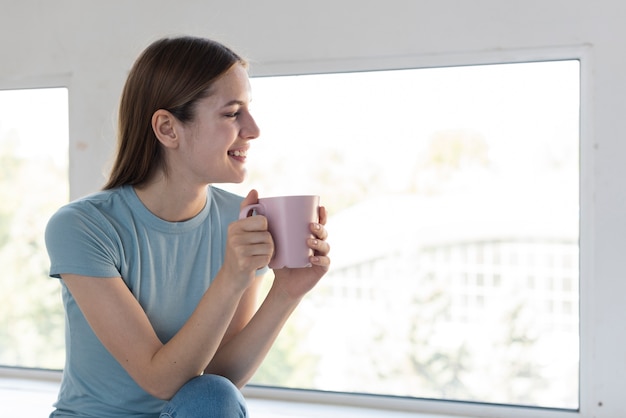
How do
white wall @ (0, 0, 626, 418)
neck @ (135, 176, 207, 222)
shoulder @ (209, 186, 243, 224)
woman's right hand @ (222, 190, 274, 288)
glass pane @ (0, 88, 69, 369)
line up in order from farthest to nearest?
1. glass pane @ (0, 88, 69, 369)
2. white wall @ (0, 0, 626, 418)
3. shoulder @ (209, 186, 243, 224)
4. neck @ (135, 176, 207, 222)
5. woman's right hand @ (222, 190, 274, 288)

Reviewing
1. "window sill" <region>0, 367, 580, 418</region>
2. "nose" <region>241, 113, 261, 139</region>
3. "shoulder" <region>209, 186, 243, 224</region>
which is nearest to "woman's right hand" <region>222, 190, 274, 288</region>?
"nose" <region>241, 113, 261, 139</region>

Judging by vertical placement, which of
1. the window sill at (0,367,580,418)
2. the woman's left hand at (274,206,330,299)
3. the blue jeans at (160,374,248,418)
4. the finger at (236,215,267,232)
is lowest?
the window sill at (0,367,580,418)

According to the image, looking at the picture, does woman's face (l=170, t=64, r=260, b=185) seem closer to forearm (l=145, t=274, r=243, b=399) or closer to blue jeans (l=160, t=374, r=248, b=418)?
forearm (l=145, t=274, r=243, b=399)

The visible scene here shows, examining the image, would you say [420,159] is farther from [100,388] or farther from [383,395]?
[100,388]

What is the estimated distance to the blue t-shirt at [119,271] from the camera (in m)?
1.30

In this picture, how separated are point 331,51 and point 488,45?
382 millimetres

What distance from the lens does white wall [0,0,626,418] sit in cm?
177

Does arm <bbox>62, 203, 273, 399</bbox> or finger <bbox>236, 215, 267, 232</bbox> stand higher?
finger <bbox>236, 215, 267, 232</bbox>

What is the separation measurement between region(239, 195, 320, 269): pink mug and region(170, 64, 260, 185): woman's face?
19 centimetres

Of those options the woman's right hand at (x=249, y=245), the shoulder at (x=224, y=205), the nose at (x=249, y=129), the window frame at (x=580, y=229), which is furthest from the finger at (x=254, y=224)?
the window frame at (x=580, y=229)

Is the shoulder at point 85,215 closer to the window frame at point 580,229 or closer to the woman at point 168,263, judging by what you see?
the woman at point 168,263

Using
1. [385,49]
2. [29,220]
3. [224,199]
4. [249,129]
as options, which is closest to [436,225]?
[385,49]

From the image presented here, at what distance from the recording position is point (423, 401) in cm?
197

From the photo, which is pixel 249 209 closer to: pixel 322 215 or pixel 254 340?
pixel 322 215
